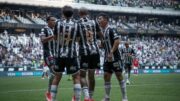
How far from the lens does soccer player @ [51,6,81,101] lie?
11484 millimetres

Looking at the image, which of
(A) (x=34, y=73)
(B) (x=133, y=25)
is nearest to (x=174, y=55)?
(B) (x=133, y=25)

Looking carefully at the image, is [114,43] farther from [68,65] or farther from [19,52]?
[19,52]

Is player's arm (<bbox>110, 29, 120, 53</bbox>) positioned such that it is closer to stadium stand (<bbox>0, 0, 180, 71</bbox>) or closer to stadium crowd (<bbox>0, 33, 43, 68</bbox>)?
stadium stand (<bbox>0, 0, 180, 71</bbox>)

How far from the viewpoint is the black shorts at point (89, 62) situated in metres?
13.3

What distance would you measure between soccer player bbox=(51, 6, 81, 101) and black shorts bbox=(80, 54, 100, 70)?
63.2 inches

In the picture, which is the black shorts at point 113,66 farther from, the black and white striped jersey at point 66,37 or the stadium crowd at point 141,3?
the stadium crowd at point 141,3

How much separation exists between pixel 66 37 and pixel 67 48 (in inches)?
11.9

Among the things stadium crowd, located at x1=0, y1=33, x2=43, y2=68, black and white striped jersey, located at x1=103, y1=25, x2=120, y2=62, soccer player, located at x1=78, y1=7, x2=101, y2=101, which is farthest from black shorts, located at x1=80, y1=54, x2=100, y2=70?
stadium crowd, located at x1=0, y1=33, x2=43, y2=68

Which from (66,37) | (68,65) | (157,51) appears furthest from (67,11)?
(157,51)

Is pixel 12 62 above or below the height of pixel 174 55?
above

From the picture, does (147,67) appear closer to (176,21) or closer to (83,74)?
(176,21)

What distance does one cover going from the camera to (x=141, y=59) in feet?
178

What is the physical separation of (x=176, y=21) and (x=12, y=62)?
42372 millimetres

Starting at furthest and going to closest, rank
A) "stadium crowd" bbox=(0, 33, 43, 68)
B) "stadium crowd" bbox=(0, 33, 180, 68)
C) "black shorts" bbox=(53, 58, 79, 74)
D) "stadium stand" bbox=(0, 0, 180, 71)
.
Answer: "stadium stand" bbox=(0, 0, 180, 71) → "stadium crowd" bbox=(0, 33, 180, 68) → "stadium crowd" bbox=(0, 33, 43, 68) → "black shorts" bbox=(53, 58, 79, 74)
